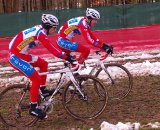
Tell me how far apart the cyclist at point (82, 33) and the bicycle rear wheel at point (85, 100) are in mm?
1088

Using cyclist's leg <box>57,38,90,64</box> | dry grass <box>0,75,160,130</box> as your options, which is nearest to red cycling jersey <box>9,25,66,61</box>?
dry grass <box>0,75,160,130</box>

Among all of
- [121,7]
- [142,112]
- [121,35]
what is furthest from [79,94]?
[121,7]

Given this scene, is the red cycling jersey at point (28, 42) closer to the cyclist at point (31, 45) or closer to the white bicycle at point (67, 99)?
the cyclist at point (31, 45)

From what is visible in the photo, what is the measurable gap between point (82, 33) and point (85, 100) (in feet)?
5.85

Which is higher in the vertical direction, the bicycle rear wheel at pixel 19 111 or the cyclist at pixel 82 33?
the cyclist at pixel 82 33

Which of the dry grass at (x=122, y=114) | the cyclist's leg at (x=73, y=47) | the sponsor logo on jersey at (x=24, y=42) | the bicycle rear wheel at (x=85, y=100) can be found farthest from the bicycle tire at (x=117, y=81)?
the sponsor logo on jersey at (x=24, y=42)

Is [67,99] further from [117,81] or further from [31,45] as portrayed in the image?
[117,81]

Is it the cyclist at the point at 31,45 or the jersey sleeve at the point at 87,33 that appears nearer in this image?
the cyclist at the point at 31,45

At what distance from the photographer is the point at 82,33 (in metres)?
9.47

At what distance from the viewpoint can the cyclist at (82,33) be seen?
9352 mm

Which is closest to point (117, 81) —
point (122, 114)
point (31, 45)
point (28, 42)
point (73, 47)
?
point (73, 47)

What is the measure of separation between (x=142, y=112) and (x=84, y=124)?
4.30 feet

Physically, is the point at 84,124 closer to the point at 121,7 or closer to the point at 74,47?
the point at 74,47

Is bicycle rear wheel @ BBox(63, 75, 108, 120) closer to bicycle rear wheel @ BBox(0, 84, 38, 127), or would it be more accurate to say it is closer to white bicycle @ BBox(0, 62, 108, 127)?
white bicycle @ BBox(0, 62, 108, 127)
